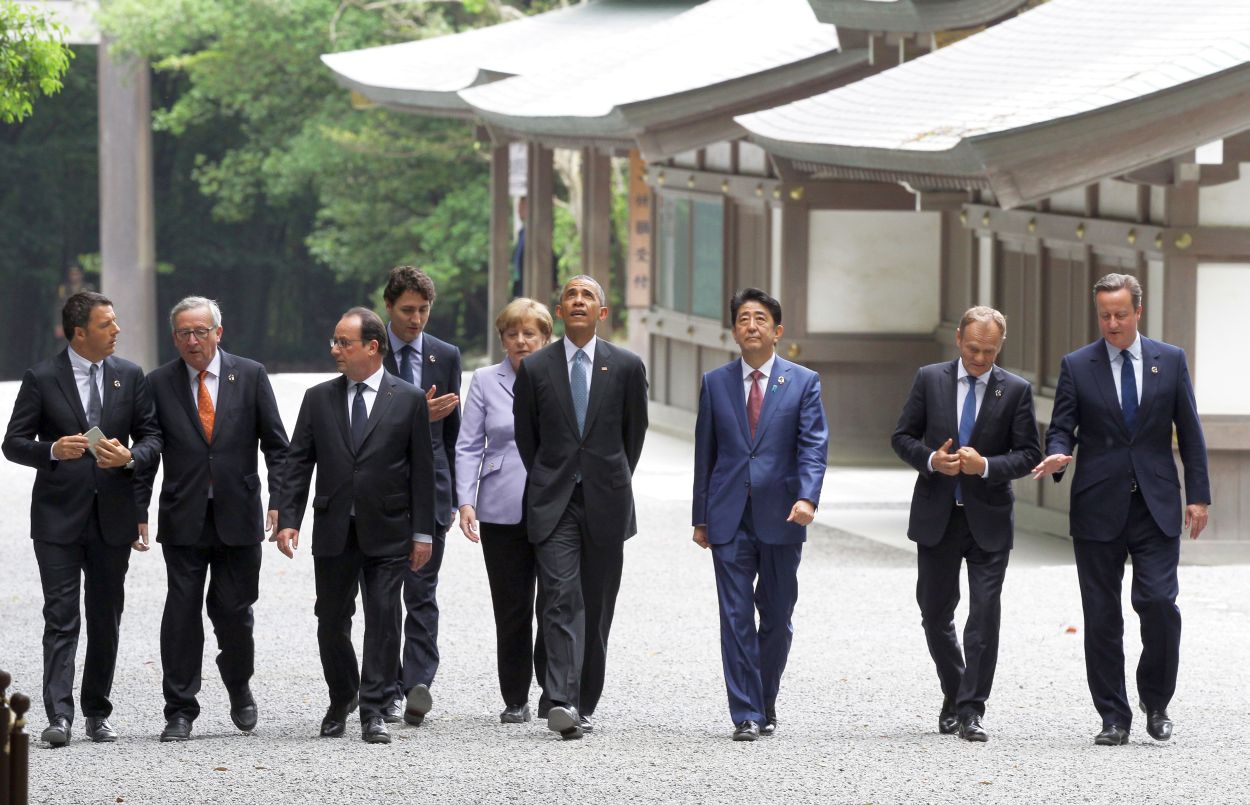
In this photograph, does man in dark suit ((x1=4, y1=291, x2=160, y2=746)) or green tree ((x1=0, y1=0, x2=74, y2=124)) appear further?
green tree ((x1=0, y1=0, x2=74, y2=124))

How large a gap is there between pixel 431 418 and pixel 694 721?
1459 millimetres

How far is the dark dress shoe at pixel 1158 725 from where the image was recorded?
7.51 metres

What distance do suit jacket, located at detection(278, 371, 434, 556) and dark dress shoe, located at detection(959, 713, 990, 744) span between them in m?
1.95

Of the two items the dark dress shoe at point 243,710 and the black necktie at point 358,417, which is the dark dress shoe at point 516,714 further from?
the black necktie at point 358,417

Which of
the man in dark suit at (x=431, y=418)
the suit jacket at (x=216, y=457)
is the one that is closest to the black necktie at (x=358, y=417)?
the suit jacket at (x=216, y=457)

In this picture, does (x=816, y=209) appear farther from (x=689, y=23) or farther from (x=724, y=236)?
(x=689, y=23)

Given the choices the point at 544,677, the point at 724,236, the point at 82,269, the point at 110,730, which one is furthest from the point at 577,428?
the point at 82,269

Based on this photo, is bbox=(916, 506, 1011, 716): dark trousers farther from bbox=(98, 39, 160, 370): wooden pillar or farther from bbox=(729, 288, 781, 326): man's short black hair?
bbox=(98, 39, 160, 370): wooden pillar

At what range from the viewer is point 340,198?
99.3 ft

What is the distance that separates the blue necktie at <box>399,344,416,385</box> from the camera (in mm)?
8062

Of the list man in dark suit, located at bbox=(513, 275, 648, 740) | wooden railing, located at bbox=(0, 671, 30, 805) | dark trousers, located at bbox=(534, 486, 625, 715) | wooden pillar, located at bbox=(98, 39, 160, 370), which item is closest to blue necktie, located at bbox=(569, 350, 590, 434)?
man in dark suit, located at bbox=(513, 275, 648, 740)

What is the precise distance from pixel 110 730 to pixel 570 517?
5.76ft

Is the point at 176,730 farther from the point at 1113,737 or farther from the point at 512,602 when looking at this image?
the point at 1113,737

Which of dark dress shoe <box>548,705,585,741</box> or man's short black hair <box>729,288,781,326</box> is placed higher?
man's short black hair <box>729,288,781,326</box>
